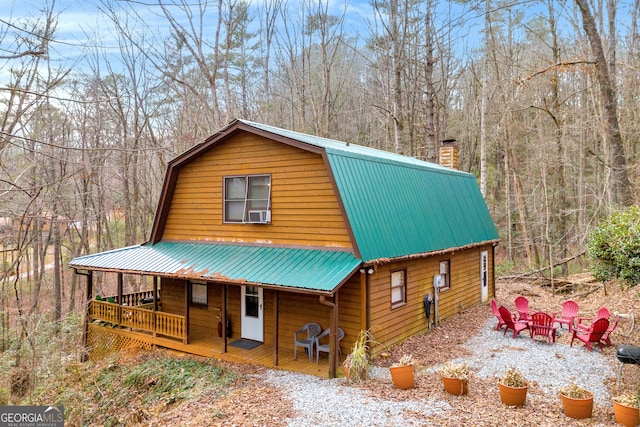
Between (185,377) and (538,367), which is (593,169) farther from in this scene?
(185,377)

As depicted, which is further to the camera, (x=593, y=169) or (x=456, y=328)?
(x=593, y=169)

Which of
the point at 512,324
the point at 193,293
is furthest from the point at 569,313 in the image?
the point at 193,293

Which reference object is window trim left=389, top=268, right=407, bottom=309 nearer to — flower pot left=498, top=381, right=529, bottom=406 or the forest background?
flower pot left=498, top=381, right=529, bottom=406

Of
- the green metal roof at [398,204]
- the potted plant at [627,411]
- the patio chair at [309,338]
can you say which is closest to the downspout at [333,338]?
the patio chair at [309,338]

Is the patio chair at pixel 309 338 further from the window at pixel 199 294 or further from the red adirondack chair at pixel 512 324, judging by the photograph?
the red adirondack chair at pixel 512 324

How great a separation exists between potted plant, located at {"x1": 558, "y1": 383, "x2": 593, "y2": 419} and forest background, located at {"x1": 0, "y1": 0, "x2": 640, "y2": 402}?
37.8ft

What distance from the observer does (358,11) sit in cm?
2278

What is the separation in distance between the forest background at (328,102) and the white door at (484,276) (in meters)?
2.94

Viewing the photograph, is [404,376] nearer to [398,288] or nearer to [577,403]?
[577,403]

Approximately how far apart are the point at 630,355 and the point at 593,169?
1973 centimetres

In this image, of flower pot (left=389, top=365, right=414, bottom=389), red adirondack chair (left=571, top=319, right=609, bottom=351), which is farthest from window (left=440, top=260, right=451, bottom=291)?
flower pot (left=389, top=365, right=414, bottom=389)

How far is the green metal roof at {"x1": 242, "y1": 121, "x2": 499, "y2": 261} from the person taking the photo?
948 cm

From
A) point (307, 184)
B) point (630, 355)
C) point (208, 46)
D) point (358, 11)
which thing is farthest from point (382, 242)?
point (358, 11)

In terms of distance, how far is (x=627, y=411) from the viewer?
19.2 feet
